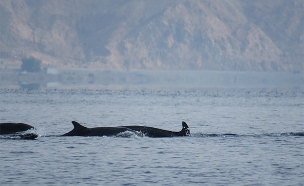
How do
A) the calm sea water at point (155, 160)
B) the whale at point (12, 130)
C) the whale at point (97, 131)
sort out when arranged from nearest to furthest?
the calm sea water at point (155, 160) < the whale at point (97, 131) < the whale at point (12, 130)

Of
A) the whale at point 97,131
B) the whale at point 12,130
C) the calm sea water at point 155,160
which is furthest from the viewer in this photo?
the whale at point 12,130

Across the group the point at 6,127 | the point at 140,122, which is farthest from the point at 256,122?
the point at 6,127

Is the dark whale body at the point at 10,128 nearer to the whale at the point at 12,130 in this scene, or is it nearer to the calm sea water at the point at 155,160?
the whale at the point at 12,130

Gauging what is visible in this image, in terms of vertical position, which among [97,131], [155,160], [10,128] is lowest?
[155,160]

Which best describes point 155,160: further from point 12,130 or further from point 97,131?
point 12,130

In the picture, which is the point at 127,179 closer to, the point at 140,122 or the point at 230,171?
the point at 230,171

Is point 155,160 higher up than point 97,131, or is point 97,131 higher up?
point 97,131

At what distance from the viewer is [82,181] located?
30.4 m

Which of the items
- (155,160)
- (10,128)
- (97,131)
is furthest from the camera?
(10,128)

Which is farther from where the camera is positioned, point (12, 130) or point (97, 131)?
point (12, 130)

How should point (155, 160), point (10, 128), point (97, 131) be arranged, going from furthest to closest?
point (10, 128) → point (97, 131) → point (155, 160)

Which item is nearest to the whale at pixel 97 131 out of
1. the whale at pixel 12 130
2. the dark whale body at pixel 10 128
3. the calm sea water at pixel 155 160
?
the calm sea water at pixel 155 160

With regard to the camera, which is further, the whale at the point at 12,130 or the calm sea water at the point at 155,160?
the whale at the point at 12,130

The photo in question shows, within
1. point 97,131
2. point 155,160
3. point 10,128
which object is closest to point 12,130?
point 10,128
